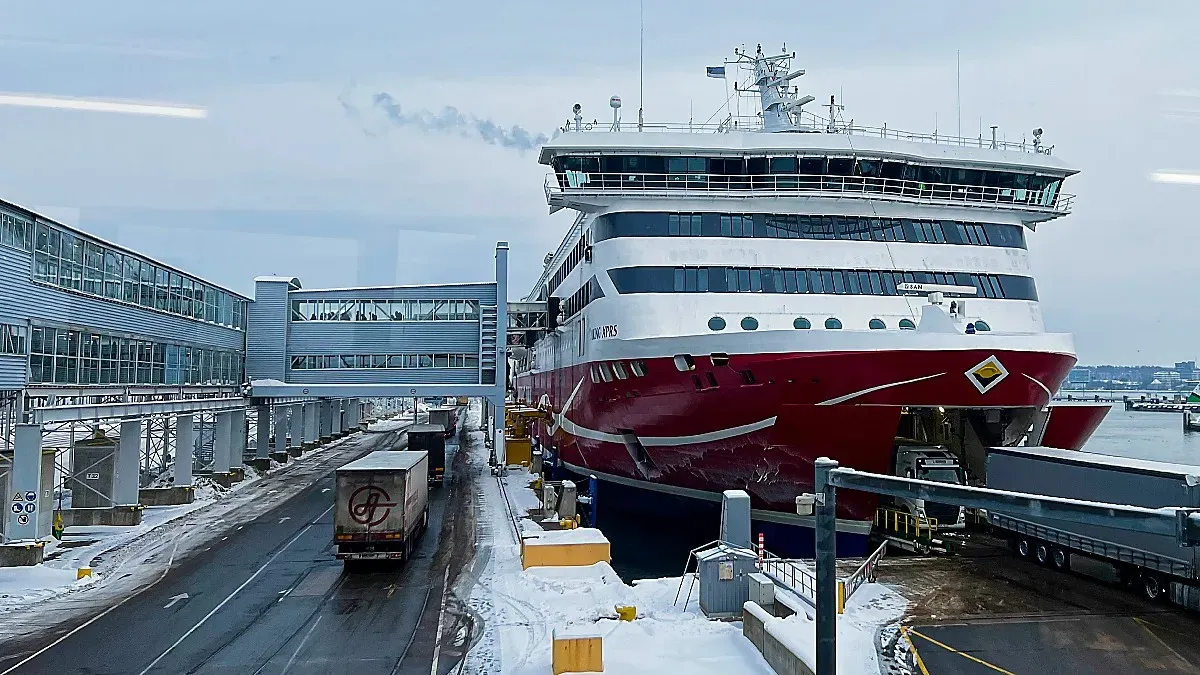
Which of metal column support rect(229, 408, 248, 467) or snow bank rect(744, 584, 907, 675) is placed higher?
metal column support rect(229, 408, 248, 467)

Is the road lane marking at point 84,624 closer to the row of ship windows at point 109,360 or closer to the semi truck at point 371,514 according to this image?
the semi truck at point 371,514

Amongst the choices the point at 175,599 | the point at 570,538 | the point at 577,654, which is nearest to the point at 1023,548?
the point at 570,538

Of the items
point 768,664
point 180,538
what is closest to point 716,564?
point 768,664

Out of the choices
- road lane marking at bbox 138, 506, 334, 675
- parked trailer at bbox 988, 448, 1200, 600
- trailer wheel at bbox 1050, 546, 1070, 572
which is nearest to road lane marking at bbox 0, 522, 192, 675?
road lane marking at bbox 138, 506, 334, 675

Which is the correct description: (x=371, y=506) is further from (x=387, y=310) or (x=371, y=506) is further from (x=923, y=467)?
(x=387, y=310)

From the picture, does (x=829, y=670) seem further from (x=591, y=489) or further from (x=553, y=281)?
(x=553, y=281)

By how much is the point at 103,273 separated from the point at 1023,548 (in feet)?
80.9

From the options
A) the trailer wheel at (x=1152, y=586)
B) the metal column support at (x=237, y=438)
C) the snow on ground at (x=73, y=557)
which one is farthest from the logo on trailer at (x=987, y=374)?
the metal column support at (x=237, y=438)

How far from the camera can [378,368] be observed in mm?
37812

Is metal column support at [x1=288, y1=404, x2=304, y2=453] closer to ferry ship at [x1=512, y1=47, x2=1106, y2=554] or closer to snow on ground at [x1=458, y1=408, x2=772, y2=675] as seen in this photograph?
ferry ship at [x1=512, y1=47, x2=1106, y2=554]

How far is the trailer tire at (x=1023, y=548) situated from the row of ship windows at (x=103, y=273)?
2338 centimetres

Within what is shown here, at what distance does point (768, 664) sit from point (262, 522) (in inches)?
741

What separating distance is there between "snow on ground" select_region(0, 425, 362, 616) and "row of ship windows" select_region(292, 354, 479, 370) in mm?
9284

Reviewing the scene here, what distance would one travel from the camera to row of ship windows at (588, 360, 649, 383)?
21.9m
